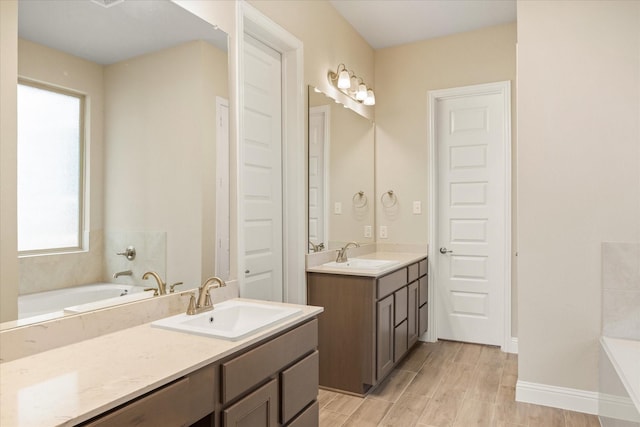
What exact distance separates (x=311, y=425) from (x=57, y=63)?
1774 mm

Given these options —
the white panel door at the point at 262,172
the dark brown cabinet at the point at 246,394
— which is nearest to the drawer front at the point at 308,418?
the dark brown cabinet at the point at 246,394

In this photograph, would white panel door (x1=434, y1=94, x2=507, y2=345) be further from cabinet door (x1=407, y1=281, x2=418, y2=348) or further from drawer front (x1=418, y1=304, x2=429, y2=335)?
cabinet door (x1=407, y1=281, x2=418, y2=348)

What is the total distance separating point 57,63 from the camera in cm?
148

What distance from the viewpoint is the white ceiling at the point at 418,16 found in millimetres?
3347

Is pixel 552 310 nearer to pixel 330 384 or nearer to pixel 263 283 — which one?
pixel 330 384

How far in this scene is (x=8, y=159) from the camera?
1340 millimetres

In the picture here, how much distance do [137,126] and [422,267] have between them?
2.82m

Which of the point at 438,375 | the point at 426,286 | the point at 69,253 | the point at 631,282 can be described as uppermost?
the point at 69,253

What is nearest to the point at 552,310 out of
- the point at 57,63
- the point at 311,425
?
the point at 311,425

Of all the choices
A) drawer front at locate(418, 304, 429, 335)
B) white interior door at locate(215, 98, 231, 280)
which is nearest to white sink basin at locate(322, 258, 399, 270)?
drawer front at locate(418, 304, 429, 335)

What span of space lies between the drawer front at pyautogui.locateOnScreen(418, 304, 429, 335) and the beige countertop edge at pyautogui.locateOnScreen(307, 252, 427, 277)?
488 mm

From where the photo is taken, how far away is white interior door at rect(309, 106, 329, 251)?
10.0ft

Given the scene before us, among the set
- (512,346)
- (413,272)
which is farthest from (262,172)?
(512,346)

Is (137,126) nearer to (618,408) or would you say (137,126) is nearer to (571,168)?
(571,168)
